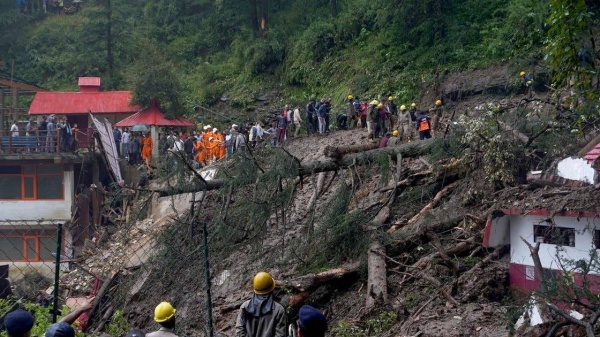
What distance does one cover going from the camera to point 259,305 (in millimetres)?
6664

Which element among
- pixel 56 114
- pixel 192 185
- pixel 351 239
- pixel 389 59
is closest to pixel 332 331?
pixel 351 239

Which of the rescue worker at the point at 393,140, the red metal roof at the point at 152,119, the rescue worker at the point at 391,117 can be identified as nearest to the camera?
the rescue worker at the point at 393,140

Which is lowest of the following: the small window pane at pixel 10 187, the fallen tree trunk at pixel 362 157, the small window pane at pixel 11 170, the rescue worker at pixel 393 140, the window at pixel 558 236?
the small window pane at pixel 10 187

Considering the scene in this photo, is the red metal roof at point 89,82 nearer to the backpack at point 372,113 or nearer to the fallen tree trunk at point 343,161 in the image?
the backpack at point 372,113

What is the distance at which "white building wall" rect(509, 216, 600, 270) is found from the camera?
33.8 ft

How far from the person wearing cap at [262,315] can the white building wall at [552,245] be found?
426 cm

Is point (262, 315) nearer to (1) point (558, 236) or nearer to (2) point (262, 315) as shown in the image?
(2) point (262, 315)

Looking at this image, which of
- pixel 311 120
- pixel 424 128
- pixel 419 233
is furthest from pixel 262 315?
pixel 311 120

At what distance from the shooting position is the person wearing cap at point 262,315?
6.62 m

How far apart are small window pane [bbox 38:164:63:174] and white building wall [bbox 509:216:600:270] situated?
21.8 metres

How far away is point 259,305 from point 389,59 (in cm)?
2635

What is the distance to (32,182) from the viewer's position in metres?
30.1

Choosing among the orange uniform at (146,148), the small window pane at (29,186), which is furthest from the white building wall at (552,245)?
the small window pane at (29,186)

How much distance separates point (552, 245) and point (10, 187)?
77.9ft
